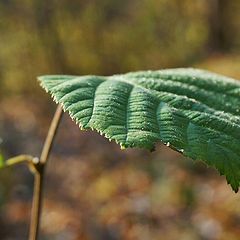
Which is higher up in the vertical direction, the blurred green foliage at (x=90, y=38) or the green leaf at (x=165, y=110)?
the green leaf at (x=165, y=110)

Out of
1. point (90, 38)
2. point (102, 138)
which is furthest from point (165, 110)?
point (90, 38)

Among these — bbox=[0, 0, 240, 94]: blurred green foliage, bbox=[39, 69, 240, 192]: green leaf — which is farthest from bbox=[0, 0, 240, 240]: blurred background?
bbox=[39, 69, 240, 192]: green leaf

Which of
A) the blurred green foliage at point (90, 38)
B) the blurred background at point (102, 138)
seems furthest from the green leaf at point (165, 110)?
the blurred green foliage at point (90, 38)

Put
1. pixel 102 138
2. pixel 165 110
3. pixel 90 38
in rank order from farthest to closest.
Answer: pixel 90 38 → pixel 102 138 → pixel 165 110

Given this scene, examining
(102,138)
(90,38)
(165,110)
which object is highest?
(165,110)

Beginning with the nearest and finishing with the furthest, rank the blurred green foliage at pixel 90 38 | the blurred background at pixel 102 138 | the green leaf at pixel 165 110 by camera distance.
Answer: the green leaf at pixel 165 110 < the blurred background at pixel 102 138 < the blurred green foliage at pixel 90 38

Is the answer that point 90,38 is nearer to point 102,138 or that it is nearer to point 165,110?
point 102,138

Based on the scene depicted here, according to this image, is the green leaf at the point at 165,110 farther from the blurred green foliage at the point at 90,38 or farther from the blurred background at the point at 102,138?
the blurred green foliage at the point at 90,38
